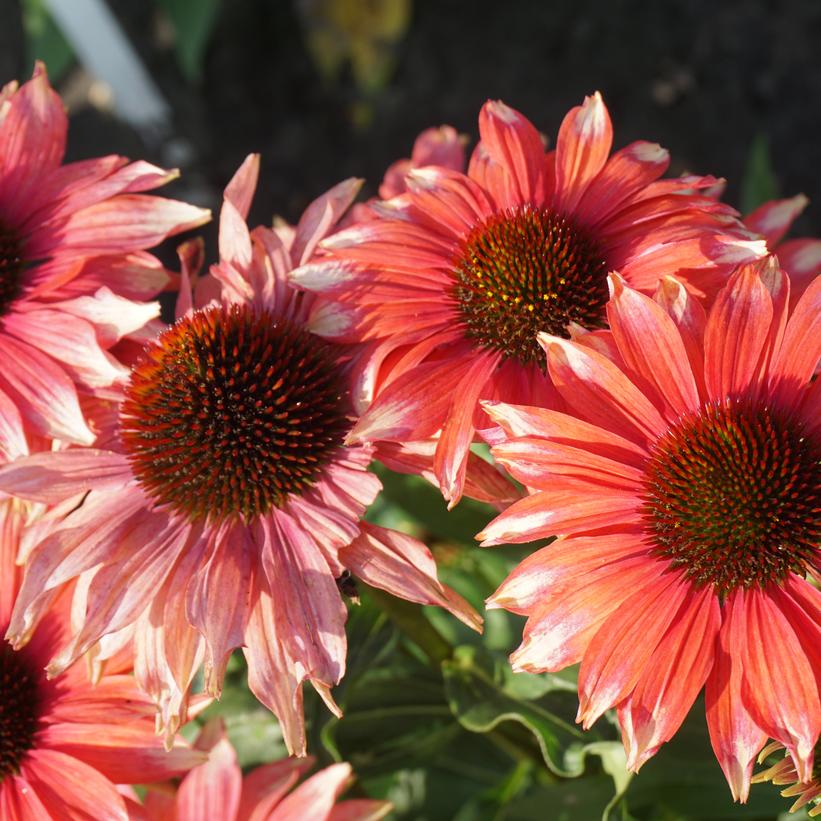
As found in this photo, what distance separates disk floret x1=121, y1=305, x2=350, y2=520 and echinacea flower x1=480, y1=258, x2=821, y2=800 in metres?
0.19

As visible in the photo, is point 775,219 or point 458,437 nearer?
point 458,437

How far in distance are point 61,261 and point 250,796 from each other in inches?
22.9

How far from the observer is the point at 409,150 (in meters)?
2.86

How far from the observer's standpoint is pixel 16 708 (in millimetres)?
1066

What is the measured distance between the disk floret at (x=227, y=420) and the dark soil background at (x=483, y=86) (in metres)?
1.85

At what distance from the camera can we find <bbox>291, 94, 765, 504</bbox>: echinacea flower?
913mm

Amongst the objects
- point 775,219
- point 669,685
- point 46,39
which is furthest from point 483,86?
point 669,685

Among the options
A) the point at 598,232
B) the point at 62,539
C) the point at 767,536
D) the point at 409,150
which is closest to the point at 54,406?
the point at 62,539

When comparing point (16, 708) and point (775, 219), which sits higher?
point (775, 219)

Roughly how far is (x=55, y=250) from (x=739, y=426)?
679mm

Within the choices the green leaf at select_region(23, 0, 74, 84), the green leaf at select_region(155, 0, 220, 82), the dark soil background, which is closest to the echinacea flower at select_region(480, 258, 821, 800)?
the dark soil background

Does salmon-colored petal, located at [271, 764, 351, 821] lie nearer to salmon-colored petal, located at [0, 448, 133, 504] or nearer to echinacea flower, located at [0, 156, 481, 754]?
echinacea flower, located at [0, 156, 481, 754]

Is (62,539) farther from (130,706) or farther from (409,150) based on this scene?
(409,150)

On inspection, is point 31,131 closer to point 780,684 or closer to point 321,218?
point 321,218
